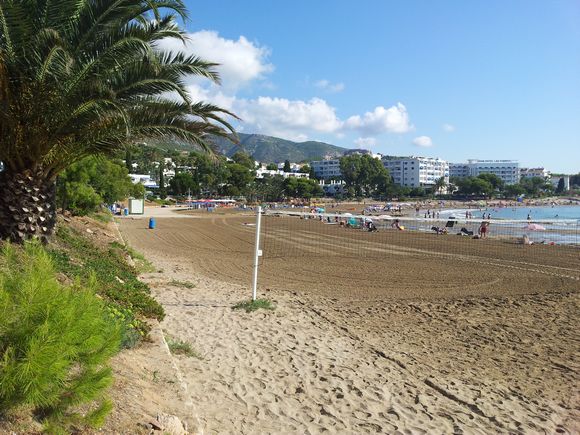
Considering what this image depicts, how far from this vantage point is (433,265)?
16.7 metres

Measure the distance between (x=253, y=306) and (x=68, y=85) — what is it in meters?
4.98

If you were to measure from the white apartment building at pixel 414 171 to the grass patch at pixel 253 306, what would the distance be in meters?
174

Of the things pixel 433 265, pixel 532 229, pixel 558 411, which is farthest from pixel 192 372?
pixel 532 229

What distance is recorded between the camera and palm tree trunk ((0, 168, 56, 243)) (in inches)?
288

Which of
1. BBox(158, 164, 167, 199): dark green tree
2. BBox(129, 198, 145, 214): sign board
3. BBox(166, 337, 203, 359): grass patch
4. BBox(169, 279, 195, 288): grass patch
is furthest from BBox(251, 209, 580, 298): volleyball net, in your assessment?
BBox(158, 164, 167, 199): dark green tree

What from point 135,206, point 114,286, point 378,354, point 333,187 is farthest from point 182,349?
point 333,187

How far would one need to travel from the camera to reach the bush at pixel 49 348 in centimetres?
242

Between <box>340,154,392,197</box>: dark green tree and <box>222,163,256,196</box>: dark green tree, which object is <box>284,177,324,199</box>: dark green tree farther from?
<box>340,154,392,197</box>: dark green tree

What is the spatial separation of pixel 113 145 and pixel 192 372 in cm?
475

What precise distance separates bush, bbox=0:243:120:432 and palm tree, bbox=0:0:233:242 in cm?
414

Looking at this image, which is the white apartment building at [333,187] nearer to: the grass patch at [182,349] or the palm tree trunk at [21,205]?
the palm tree trunk at [21,205]

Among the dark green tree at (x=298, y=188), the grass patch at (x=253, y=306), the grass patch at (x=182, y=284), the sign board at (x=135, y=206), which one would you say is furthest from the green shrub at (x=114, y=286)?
the dark green tree at (x=298, y=188)

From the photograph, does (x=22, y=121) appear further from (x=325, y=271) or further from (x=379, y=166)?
(x=379, y=166)

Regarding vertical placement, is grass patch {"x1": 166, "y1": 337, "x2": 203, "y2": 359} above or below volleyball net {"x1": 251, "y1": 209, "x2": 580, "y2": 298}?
above
